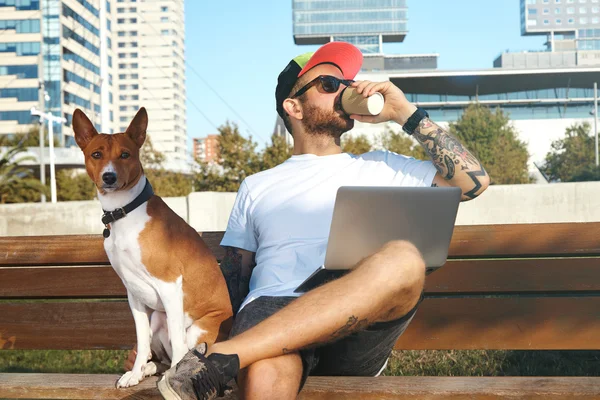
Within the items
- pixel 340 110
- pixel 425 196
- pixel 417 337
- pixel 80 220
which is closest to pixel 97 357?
pixel 417 337

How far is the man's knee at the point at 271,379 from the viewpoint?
6.83 feet

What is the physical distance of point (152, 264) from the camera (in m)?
2.46

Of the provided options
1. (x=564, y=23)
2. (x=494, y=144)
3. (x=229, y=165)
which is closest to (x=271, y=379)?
(x=229, y=165)

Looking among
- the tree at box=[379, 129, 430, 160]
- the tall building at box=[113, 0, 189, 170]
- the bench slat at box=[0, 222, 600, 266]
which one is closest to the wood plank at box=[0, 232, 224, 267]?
the bench slat at box=[0, 222, 600, 266]

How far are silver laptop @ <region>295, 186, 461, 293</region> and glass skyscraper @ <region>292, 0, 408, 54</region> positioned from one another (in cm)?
12877

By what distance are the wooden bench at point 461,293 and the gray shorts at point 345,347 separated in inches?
33.8

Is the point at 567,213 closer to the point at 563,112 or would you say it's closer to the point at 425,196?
the point at 425,196

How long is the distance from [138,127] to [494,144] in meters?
48.7

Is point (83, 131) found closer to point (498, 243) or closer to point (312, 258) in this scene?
point (312, 258)

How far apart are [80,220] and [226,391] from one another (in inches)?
454

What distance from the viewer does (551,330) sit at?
10.9 ft

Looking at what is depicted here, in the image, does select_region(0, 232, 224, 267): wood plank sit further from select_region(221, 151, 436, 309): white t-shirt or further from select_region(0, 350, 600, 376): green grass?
select_region(0, 350, 600, 376): green grass

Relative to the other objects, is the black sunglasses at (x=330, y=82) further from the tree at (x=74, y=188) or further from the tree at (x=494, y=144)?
the tree at (x=494, y=144)

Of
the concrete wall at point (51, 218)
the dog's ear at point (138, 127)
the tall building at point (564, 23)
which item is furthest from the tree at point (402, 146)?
the tall building at point (564, 23)
